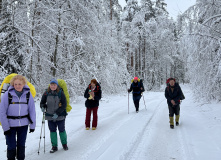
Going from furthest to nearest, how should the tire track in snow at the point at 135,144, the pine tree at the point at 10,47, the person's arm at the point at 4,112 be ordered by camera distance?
the pine tree at the point at 10,47, the tire track in snow at the point at 135,144, the person's arm at the point at 4,112

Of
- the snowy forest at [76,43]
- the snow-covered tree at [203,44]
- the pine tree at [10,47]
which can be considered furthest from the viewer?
the pine tree at [10,47]

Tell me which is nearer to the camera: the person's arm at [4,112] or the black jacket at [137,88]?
the person's arm at [4,112]

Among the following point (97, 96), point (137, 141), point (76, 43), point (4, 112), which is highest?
point (76, 43)

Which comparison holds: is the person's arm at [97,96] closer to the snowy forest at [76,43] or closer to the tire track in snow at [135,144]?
the tire track in snow at [135,144]

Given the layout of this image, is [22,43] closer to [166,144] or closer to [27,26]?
[27,26]

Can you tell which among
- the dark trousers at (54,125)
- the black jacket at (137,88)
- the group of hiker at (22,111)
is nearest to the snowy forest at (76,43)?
the black jacket at (137,88)

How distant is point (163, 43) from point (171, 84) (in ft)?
93.2

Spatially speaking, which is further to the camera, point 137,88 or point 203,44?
point 137,88

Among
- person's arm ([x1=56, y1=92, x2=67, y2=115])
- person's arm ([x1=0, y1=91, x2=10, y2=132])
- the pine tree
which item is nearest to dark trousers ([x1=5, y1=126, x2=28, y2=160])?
person's arm ([x1=0, y1=91, x2=10, y2=132])

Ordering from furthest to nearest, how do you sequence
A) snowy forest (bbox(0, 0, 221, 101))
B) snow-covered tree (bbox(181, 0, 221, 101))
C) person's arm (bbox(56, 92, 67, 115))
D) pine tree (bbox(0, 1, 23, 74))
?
pine tree (bbox(0, 1, 23, 74)) → snowy forest (bbox(0, 0, 221, 101)) → snow-covered tree (bbox(181, 0, 221, 101)) → person's arm (bbox(56, 92, 67, 115))

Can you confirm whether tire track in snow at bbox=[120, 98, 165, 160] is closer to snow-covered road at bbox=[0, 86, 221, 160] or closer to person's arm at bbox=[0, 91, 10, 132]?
snow-covered road at bbox=[0, 86, 221, 160]

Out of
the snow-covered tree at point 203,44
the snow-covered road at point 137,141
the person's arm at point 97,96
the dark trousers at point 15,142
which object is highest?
the snow-covered tree at point 203,44

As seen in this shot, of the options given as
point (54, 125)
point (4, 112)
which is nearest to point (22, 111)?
point (4, 112)

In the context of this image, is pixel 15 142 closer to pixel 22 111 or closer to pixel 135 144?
pixel 22 111
